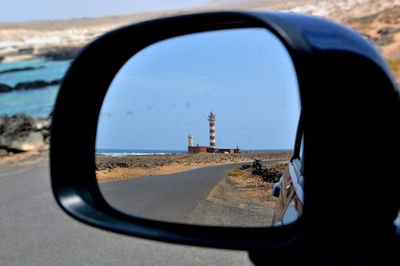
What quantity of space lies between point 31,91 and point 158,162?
98.7 ft

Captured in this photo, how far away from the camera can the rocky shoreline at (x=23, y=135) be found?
10906 mm

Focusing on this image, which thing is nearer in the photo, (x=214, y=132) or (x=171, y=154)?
(x=214, y=132)

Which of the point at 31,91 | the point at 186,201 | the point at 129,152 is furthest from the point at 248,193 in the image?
the point at 31,91

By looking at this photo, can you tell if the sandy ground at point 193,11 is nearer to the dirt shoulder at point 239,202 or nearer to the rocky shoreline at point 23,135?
the dirt shoulder at point 239,202

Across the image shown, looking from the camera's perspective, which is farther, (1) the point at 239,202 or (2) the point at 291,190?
(2) the point at 291,190

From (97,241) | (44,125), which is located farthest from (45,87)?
(97,241)

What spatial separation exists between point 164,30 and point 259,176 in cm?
67

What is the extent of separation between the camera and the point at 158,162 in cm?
153

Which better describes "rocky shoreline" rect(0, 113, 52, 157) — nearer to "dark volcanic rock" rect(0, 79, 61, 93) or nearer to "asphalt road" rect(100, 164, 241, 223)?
"asphalt road" rect(100, 164, 241, 223)

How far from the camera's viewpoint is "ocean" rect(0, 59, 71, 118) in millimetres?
20625

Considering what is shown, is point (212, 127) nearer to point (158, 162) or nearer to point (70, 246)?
point (158, 162)

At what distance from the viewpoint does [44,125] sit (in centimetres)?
1218

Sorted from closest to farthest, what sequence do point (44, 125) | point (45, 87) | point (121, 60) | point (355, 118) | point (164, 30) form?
point (355, 118) < point (164, 30) < point (121, 60) < point (44, 125) < point (45, 87)

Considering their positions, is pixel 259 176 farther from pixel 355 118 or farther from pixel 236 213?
pixel 355 118
